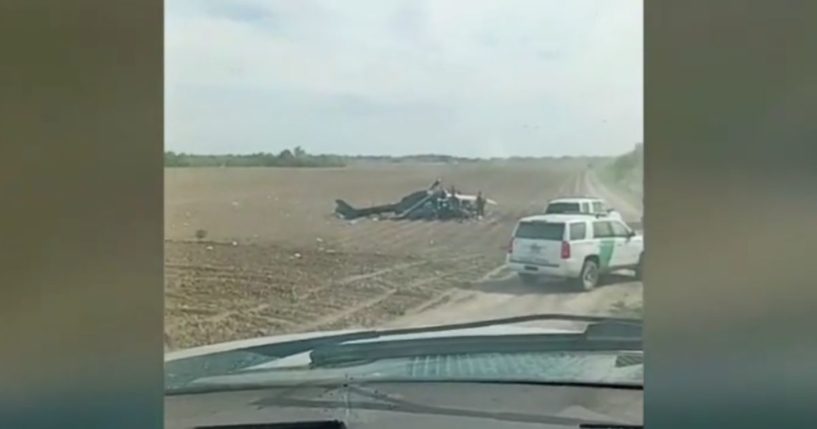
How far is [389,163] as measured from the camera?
2068 millimetres

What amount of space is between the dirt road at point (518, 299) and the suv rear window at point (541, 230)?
0.32 feet

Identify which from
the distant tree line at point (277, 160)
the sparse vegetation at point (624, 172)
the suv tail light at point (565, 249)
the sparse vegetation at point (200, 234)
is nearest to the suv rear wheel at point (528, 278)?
the suv tail light at point (565, 249)

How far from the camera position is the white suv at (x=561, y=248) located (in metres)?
2.06

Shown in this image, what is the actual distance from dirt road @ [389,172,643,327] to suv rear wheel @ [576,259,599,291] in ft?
0.07

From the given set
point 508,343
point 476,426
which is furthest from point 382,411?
point 508,343

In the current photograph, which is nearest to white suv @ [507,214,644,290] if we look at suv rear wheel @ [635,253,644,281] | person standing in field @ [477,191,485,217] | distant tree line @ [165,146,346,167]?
person standing in field @ [477,191,485,217]

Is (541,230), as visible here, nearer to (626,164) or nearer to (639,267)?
(626,164)

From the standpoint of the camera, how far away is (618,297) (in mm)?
2010

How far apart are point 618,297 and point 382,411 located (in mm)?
750

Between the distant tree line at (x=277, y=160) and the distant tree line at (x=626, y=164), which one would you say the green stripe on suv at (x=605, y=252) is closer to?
the distant tree line at (x=626, y=164)

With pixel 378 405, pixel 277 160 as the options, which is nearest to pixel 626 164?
pixel 277 160

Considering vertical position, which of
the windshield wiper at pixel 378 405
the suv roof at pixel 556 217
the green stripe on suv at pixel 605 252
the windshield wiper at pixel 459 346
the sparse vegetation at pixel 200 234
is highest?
the suv roof at pixel 556 217
